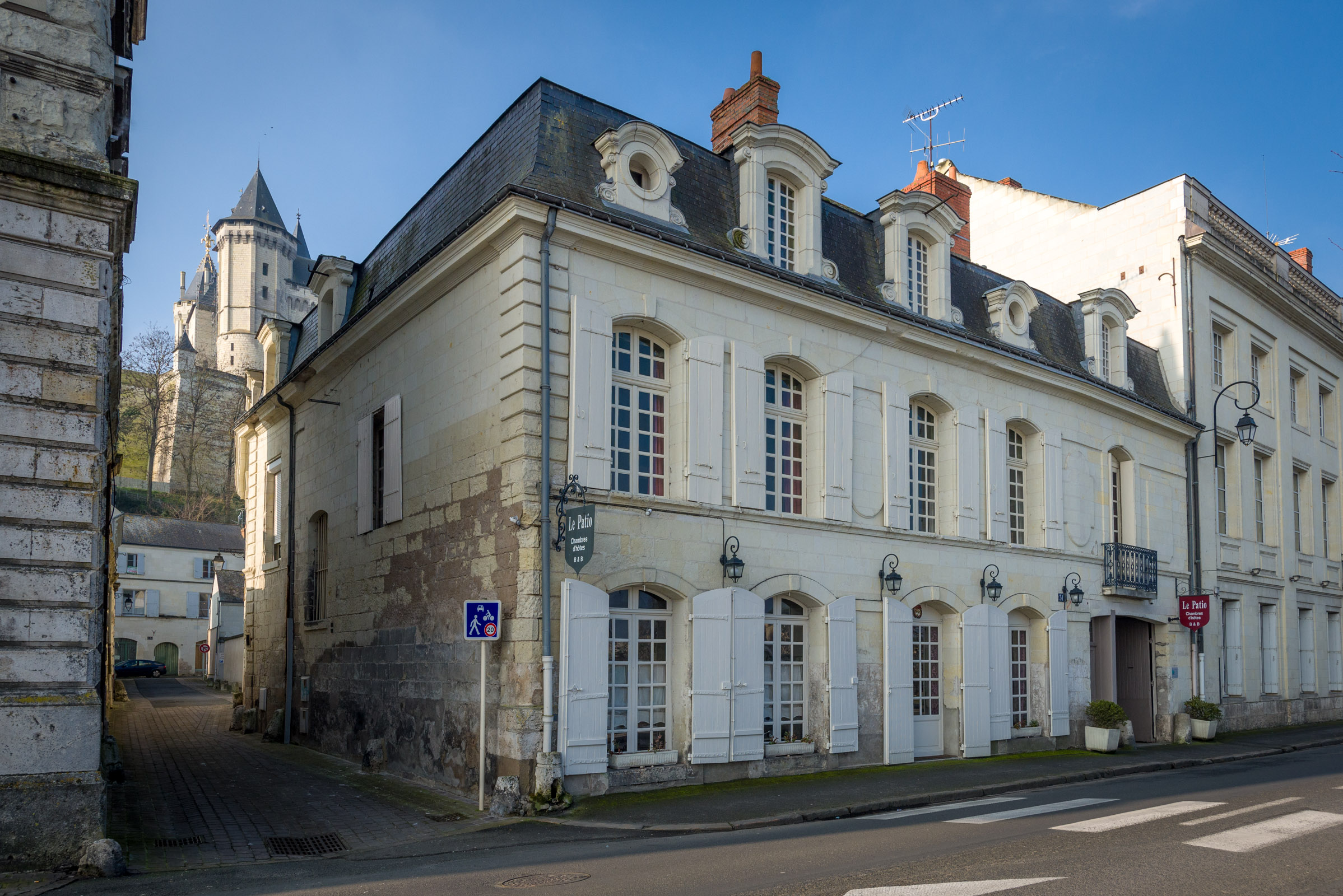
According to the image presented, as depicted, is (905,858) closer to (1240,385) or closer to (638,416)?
(638,416)

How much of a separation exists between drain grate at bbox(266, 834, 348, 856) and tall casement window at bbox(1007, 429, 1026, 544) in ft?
39.9

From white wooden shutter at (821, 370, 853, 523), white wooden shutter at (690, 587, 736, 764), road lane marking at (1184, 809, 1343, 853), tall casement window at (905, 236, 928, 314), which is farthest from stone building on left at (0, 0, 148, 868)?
tall casement window at (905, 236, 928, 314)

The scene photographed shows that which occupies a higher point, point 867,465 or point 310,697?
point 867,465

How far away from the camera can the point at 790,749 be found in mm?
13359

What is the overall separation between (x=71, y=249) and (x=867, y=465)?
401 inches

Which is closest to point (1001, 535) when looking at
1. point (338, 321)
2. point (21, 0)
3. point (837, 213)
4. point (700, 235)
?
point (837, 213)

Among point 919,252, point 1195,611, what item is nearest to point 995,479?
point 919,252

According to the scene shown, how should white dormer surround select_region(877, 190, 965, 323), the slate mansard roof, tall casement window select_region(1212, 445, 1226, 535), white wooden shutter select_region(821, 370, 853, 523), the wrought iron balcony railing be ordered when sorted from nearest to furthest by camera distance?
the slate mansard roof, white wooden shutter select_region(821, 370, 853, 523), white dormer surround select_region(877, 190, 965, 323), the wrought iron balcony railing, tall casement window select_region(1212, 445, 1226, 535)

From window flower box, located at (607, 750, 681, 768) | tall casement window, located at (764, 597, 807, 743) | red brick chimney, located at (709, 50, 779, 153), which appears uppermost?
red brick chimney, located at (709, 50, 779, 153)

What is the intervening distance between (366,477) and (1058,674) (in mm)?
11625

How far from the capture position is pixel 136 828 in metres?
10.1

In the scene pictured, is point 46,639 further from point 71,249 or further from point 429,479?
point 429,479

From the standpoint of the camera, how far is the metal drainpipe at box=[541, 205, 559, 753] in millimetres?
11039

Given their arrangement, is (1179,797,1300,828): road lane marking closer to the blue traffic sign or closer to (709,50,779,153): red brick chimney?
the blue traffic sign
